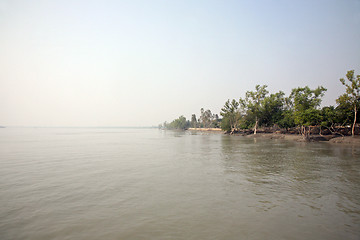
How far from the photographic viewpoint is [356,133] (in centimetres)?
4856

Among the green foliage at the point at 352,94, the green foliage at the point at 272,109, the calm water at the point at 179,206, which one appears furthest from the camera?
the green foliage at the point at 272,109

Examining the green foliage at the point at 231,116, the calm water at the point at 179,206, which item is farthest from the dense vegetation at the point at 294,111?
the calm water at the point at 179,206

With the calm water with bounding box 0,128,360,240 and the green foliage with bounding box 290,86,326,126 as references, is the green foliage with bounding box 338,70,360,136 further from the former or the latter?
the calm water with bounding box 0,128,360,240

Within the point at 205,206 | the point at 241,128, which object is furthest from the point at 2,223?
the point at 241,128

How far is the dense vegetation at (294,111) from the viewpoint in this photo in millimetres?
45000

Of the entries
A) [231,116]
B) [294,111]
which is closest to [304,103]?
[294,111]

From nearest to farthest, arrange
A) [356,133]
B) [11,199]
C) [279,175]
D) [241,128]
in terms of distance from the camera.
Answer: [11,199] < [279,175] < [356,133] < [241,128]

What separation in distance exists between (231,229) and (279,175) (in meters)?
8.99

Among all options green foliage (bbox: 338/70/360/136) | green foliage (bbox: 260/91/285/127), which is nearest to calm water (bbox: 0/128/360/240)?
green foliage (bbox: 338/70/360/136)

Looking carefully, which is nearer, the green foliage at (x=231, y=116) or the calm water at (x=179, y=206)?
the calm water at (x=179, y=206)

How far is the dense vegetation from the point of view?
45.0 metres

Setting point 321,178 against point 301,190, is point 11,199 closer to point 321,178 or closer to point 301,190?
point 301,190

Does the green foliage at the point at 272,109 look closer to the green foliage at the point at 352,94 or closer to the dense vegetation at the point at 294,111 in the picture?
the dense vegetation at the point at 294,111

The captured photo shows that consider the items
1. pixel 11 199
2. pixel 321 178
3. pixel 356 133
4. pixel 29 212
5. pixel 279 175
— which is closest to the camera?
pixel 29 212
